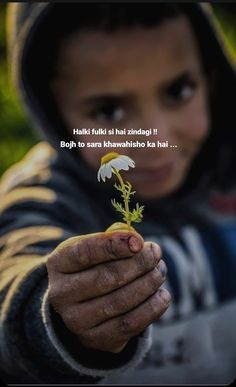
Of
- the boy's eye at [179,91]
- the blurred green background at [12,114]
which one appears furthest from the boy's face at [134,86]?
the blurred green background at [12,114]

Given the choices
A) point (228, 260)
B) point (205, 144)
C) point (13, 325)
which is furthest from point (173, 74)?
point (13, 325)

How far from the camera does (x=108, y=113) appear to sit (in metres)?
0.96

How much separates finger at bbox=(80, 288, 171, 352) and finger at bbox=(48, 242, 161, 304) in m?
0.03

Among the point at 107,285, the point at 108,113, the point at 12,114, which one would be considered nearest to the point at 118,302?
the point at 107,285

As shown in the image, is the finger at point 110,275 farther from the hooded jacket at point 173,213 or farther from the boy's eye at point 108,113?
the boy's eye at point 108,113

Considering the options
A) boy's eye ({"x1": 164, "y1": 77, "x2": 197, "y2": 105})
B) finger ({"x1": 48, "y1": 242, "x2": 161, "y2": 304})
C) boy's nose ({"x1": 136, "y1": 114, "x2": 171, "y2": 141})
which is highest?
boy's eye ({"x1": 164, "y1": 77, "x2": 197, "y2": 105})

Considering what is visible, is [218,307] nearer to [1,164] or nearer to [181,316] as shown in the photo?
[181,316]

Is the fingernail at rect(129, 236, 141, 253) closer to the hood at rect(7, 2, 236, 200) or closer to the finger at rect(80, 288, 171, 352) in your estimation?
the finger at rect(80, 288, 171, 352)

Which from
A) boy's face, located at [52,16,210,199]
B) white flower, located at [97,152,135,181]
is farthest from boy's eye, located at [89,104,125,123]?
white flower, located at [97,152,135,181]

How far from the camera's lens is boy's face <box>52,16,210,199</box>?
952mm

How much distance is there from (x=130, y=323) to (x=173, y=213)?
0.50 m

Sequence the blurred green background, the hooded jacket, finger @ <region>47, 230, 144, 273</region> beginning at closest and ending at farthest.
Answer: finger @ <region>47, 230, 144, 273</region> → the hooded jacket → the blurred green background

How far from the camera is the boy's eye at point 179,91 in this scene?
3.23 ft

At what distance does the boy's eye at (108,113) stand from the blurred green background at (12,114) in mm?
343
